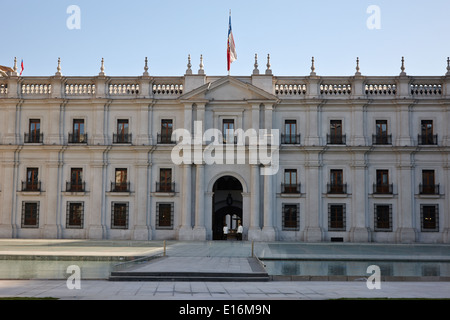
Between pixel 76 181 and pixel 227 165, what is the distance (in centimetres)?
1145

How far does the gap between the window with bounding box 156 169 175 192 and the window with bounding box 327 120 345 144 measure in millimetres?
12072

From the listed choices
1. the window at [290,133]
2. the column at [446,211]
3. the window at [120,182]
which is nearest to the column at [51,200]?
the window at [120,182]

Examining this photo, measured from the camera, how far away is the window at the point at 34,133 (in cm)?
4188

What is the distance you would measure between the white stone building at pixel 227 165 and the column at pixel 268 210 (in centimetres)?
11

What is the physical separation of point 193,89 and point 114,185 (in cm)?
928

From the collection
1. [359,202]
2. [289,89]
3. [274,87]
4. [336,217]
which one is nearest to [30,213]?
[274,87]

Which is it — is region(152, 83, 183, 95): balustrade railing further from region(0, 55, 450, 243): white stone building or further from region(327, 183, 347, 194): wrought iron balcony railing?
region(327, 183, 347, 194): wrought iron balcony railing

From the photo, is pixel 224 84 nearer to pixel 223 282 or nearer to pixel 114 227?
pixel 114 227

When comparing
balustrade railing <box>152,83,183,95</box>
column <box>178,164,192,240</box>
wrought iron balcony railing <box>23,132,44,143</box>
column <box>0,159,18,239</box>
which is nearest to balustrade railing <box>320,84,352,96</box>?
balustrade railing <box>152,83,183,95</box>

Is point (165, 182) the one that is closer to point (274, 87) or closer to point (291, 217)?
point (291, 217)

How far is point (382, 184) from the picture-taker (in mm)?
40625

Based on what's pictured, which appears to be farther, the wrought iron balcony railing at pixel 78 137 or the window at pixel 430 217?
the wrought iron balcony railing at pixel 78 137

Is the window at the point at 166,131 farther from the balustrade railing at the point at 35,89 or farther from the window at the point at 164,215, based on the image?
the balustrade railing at the point at 35,89
